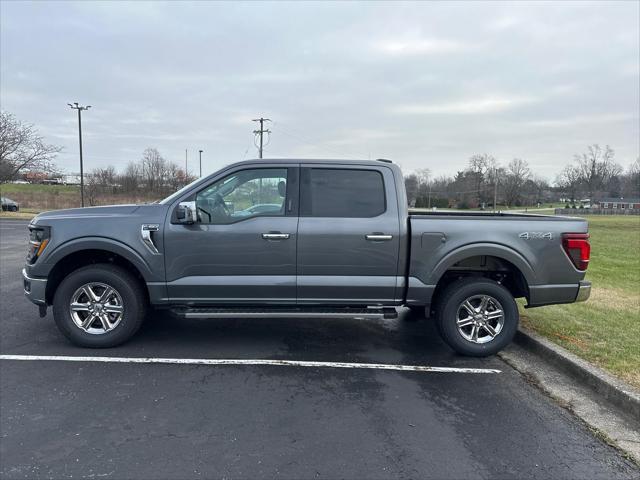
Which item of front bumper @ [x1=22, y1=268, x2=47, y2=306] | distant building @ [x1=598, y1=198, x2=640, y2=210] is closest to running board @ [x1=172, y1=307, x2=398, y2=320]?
front bumper @ [x1=22, y1=268, x2=47, y2=306]

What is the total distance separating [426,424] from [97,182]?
5704 centimetres

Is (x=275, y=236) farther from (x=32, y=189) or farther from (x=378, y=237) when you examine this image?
(x=32, y=189)

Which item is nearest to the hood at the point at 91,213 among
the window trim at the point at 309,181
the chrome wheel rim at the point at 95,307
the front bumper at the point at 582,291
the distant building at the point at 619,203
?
the chrome wheel rim at the point at 95,307

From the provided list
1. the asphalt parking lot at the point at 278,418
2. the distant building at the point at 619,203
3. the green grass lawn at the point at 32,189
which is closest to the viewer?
the asphalt parking lot at the point at 278,418

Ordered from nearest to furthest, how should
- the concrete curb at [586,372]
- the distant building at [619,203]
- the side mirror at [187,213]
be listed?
the concrete curb at [586,372] < the side mirror at [187,213] < the distant building at [619,203]

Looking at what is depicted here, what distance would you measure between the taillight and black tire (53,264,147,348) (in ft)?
14.7

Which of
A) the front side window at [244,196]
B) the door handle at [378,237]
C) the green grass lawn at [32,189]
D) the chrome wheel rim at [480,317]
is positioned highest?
the green grass lawn at [32,189]

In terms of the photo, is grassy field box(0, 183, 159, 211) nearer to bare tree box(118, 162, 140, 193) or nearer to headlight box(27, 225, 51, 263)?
bare tree box(118, 162, 140, 193)

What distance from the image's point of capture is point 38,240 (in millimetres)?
4480

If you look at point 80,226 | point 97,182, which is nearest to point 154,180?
point 97,182

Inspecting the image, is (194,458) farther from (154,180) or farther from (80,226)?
(154,180)

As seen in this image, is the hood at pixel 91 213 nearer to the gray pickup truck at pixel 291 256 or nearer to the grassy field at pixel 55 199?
the gray pickup truck at pixel 291 256

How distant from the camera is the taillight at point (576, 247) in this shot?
4492 millimetres

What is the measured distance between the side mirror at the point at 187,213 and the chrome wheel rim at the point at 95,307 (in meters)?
1.07
